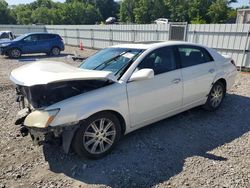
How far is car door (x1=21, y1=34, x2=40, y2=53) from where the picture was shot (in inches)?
610

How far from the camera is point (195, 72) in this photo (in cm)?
456

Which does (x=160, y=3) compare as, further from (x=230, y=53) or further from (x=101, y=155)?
(x=101, y=155)

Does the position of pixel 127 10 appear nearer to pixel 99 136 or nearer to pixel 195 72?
pixel 195 72

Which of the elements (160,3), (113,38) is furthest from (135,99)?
(160,3)

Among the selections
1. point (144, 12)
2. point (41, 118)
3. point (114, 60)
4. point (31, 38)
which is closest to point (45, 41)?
point (31, 38)

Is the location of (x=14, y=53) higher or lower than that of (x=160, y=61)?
lower

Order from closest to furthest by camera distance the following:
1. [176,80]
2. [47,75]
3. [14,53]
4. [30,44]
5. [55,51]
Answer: [47,75]
[176,80]
[14,53]
[30,44]
[55,51]

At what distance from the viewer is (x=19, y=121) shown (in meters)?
3.53

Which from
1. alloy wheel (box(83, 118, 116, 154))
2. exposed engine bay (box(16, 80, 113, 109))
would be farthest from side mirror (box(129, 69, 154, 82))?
alloy wheel (box(83, 118, 116, 154))

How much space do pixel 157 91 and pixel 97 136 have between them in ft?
3.98

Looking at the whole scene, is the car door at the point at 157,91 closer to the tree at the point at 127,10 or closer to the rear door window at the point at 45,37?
the rear door window at the point at 45,37

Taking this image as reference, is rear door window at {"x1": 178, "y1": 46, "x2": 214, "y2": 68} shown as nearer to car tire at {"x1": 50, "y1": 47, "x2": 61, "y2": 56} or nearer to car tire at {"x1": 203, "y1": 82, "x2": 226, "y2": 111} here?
car tire at {"x1": 203, "y1": 82, "x2": 226, "y2": 111}

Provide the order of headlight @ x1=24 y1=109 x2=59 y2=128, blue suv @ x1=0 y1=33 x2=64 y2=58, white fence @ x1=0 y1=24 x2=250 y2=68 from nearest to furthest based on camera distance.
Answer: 1. headlight @ x1=24 y1=109 x2=59 y2=128
2. white fence @ x1=0 y1=24 x2=250 y2=68
3. blue suv @ x1=0 y1=33 x2=64 y2=58

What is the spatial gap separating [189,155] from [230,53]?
7.48 meters
